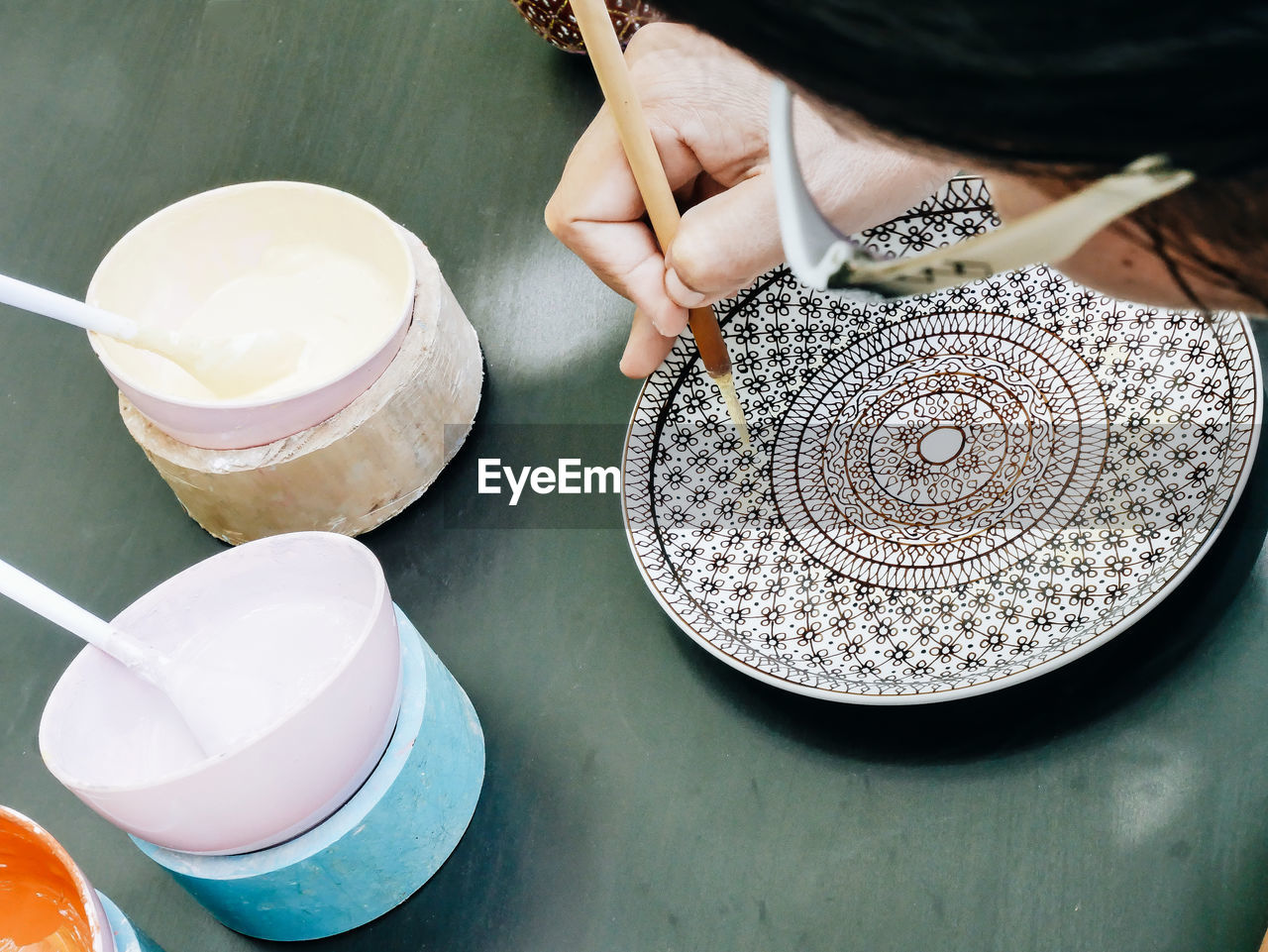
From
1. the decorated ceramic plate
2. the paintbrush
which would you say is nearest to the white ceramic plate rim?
the decorated ceramic plate

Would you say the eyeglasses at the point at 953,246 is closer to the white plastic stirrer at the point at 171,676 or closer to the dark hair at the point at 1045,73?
the dark hair at the point at 1045,73

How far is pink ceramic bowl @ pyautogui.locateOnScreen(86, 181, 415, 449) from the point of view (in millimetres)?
597

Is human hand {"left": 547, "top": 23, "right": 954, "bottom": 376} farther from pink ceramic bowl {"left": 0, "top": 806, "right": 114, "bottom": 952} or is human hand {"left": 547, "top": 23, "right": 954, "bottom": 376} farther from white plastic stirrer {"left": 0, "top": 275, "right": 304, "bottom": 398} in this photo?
pink ceramic bowl {"left": 0, "top": 806, "right": 114, "bottom": 952}

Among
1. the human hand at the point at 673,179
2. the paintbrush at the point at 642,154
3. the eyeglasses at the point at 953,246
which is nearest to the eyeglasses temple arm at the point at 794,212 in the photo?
the eyeglasses at the point at 953,246

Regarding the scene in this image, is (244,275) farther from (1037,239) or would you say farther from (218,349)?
(1037,239)

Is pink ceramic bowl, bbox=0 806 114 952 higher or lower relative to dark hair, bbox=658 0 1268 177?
lower

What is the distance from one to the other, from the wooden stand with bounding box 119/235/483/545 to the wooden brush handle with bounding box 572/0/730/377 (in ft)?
0.52

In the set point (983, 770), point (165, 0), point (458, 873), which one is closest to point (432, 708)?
point (458, 873)

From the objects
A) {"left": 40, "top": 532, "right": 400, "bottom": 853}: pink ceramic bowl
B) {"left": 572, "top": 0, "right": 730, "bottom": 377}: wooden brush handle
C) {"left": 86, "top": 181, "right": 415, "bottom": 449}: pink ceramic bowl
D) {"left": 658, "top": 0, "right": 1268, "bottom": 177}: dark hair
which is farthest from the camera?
{"left": 86, "top": 181, "right": 415, "bottom": 449}: pink ceramic bowl

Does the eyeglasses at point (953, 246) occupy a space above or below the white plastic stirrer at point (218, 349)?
above

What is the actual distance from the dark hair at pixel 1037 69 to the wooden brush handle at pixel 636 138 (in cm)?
18

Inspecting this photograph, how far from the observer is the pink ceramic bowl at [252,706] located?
440 mm

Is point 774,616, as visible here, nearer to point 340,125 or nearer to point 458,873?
point 458,873

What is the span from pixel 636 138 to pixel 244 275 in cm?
37
